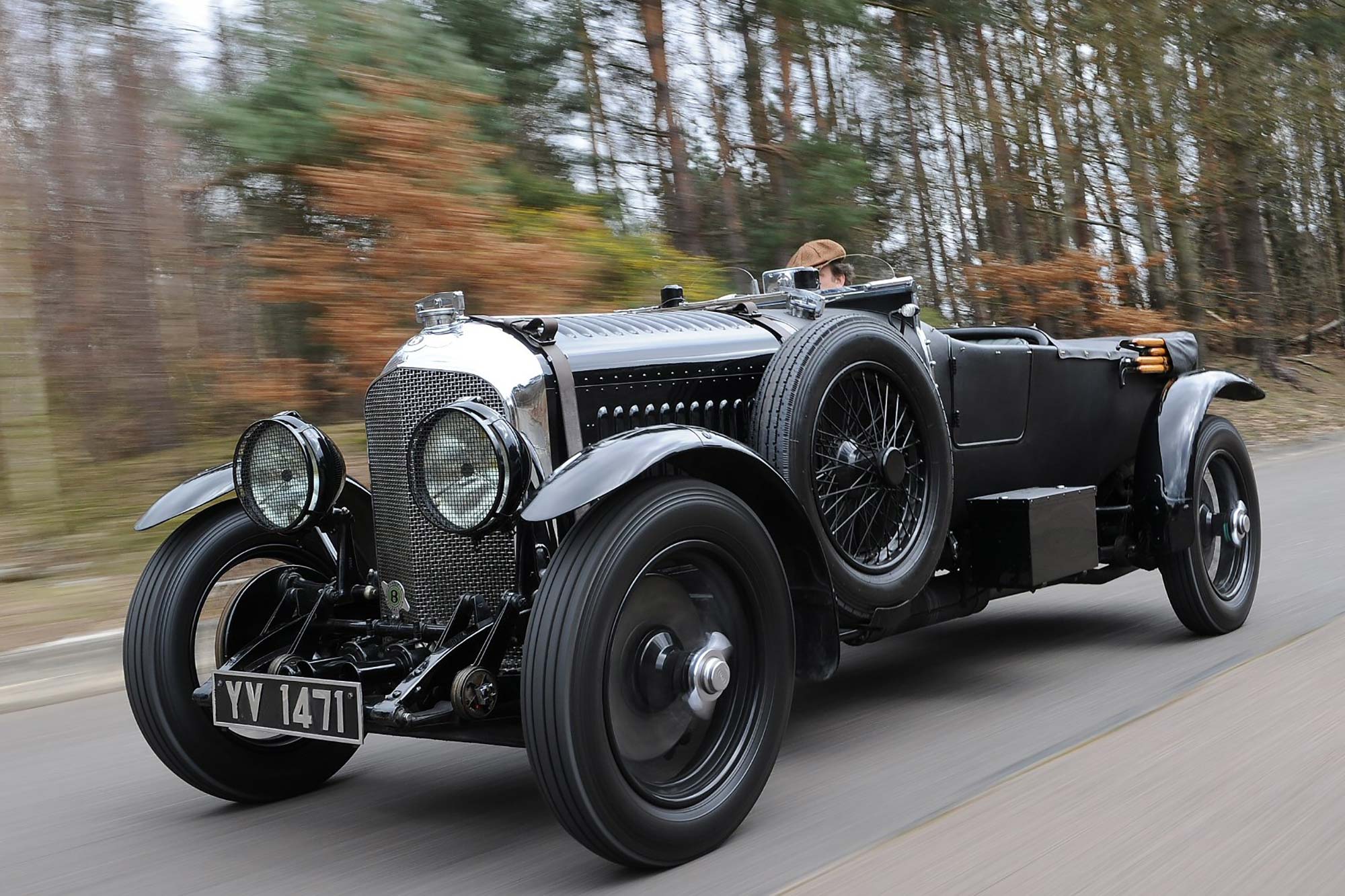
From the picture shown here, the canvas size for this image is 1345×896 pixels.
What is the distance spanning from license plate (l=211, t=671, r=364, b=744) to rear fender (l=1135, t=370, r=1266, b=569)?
356 cm

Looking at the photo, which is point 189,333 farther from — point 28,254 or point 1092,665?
point 1092,665

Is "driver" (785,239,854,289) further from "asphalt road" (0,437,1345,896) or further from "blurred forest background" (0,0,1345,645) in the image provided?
"blurred forest background" (0,0,1345,645)

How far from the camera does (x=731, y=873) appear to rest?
288cm

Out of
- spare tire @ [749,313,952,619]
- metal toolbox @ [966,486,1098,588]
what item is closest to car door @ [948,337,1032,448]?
metal toolbox @ [966,486,1098,588]

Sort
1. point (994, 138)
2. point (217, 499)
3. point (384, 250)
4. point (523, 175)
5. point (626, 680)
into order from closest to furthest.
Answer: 1. point (626, 680)
2. point (217, 499)
3. point (384, 250)
4. point (523, 175)
5. point (994, 138)

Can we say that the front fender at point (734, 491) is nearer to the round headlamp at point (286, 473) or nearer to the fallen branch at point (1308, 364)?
the round headlamp at point (286, 473)

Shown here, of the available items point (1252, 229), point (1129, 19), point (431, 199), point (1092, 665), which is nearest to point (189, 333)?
point (431, 199)

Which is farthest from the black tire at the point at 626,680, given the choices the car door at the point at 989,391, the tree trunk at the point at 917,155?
the tree trunk at the point at 917,155

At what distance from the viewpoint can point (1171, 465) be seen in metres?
5.21

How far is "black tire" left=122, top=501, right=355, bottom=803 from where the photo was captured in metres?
3.44

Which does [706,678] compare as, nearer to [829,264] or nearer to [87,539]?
[829,264]

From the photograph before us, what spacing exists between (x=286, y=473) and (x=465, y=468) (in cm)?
71

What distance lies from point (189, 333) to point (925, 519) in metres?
6.79

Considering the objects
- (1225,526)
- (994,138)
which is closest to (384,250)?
(1225,526)
